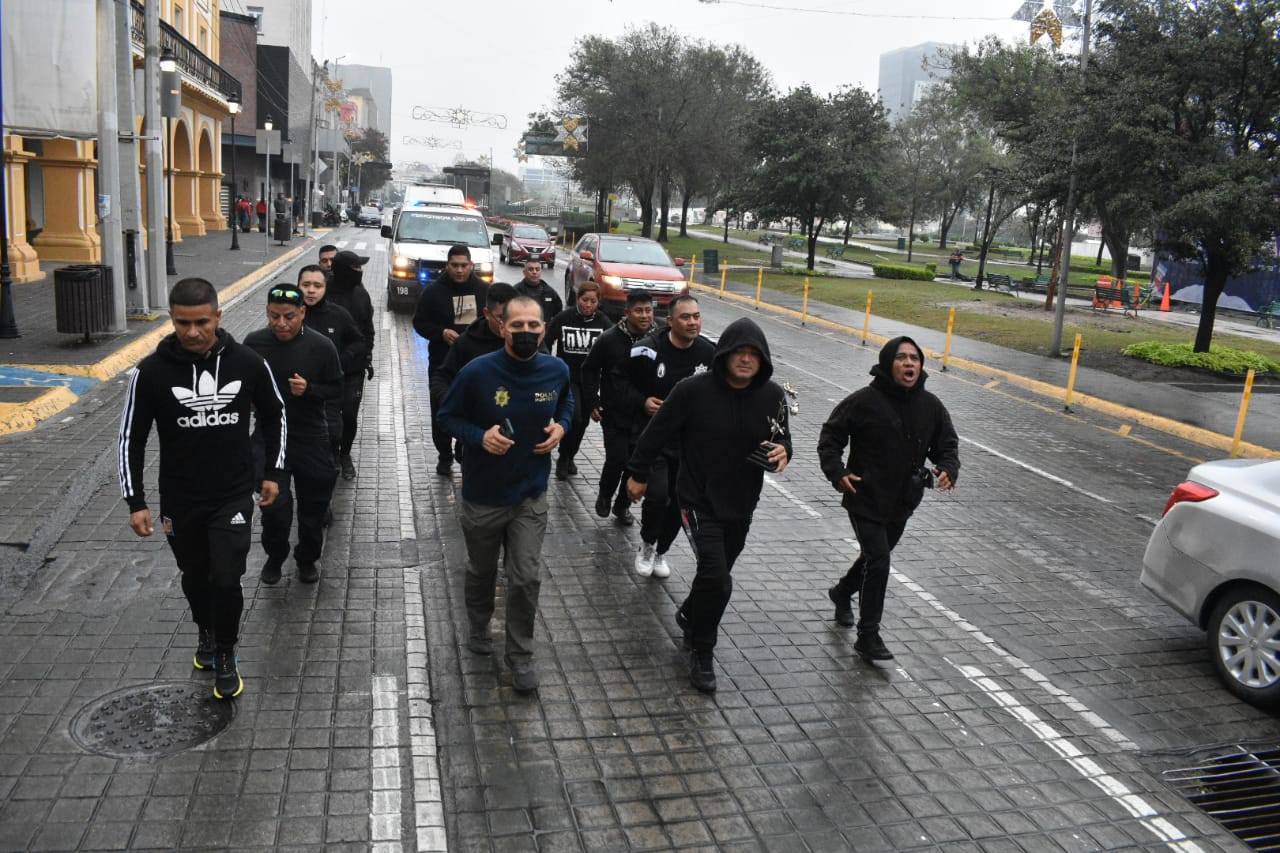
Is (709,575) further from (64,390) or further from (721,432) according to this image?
(64,390)

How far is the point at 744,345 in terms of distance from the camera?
539 cm

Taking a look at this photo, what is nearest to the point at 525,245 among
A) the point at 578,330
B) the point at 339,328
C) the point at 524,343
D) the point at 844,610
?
the point at 578,330

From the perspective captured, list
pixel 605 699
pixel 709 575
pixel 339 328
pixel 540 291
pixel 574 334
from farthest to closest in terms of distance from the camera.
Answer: pixel 540 291
pixel 574 334
pixel 339 328
pixel 709 575
pixel 605 699

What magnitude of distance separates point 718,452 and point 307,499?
274 cm

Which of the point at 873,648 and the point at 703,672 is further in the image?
the point at 873,648

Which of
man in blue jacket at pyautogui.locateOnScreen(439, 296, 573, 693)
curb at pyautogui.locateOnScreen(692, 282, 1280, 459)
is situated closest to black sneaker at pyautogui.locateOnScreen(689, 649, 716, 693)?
man in blue jacket at pyautogui.locateOnScreen(439, 296, 573, 693)

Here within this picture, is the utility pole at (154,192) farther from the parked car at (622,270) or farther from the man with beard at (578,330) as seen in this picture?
the man with beard at (578,330)

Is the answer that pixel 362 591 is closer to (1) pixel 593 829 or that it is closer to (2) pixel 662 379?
(2) pixel 662 379

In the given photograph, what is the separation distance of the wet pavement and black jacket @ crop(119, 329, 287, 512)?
3.55ft

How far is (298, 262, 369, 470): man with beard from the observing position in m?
7.18

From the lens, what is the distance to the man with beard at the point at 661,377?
6809 millimetres

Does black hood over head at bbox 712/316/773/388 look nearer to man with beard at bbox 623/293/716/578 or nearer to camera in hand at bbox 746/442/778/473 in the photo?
camera in hand at bbox 746/442/778/473

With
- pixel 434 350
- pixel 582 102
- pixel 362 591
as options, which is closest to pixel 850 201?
pixel 582 102

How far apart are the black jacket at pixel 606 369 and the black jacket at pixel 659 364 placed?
0.31 m
